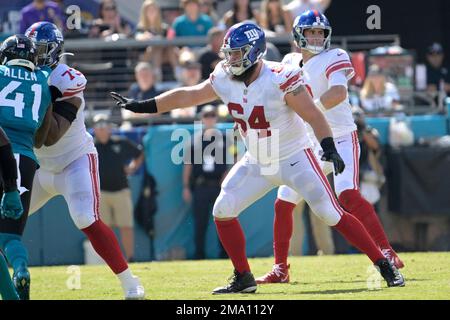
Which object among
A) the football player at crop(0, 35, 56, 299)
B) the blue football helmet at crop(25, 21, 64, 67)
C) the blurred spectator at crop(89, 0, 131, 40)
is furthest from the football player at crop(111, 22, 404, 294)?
the blurred spectator at crop(89, 0, 131, 40)

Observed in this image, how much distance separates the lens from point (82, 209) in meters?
7.47

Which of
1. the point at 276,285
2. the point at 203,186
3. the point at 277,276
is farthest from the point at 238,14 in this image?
the point at 276,285

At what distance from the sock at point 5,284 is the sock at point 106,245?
1.01m

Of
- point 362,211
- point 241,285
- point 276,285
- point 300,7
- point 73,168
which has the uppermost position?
point 300,7

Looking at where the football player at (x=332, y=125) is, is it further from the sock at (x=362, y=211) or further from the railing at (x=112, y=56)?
the railing at (x=112, y=56)

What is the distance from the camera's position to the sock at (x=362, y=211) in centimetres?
877

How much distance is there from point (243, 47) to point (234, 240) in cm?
132

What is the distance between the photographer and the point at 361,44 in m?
14.8

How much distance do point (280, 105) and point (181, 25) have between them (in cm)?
708

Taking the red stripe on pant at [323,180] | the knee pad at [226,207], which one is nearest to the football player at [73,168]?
the knee pad at [226,207]

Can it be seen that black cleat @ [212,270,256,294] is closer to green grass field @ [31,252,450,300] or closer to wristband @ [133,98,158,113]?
green grass field @ [31,252,450,300]

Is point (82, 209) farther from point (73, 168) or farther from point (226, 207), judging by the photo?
point (226, 207)

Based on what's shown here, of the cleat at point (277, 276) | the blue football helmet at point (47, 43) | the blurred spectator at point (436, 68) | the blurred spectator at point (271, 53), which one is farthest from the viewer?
the blurred spectator at point (436, 68)
